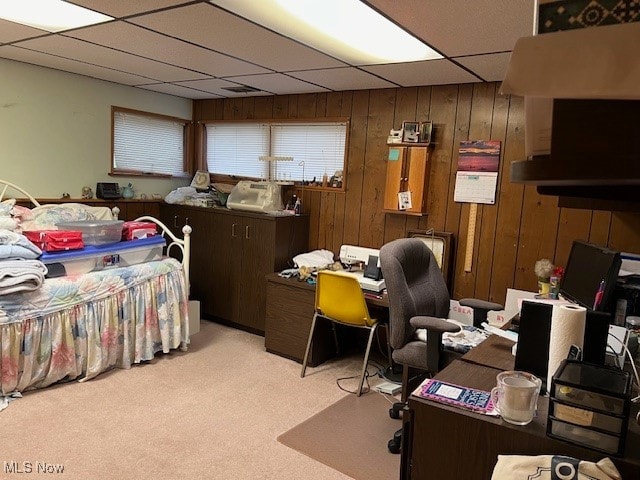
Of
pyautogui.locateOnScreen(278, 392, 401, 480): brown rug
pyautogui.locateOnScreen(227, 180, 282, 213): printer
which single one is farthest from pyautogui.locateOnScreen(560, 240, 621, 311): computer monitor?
pyautogui.locateOnScreen(227, 180, 282, 213): printer

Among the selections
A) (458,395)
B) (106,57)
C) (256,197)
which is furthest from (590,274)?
(106,57)

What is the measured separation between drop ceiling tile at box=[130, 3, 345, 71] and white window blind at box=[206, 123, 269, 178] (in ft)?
4.86

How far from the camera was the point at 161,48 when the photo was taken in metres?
2.90

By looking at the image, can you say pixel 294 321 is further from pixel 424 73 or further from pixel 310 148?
pixel 424 73

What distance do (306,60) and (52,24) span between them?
144 cm

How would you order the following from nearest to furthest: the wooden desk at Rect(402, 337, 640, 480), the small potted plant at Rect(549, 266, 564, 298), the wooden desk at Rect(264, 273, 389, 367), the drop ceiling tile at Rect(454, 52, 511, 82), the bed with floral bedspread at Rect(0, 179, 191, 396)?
the wooden desk at Rect(402, 337, 640, 480) < the drop ceiling tile at Rect(454, 52, 511, 82) < the bed with floral bedspread at Rect(0, 179, 191, 396) < the small potted plant at Rect(549, 266, 564, 298) < the wooden desk at Rect(264, 273, 389, 367)

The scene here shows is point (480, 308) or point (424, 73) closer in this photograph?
point (480, 308)

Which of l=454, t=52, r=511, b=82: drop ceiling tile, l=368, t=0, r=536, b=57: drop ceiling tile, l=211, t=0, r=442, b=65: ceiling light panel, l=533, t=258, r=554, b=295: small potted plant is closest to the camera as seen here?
l=368, t=0, r=536, b=57: drop ceiling tile

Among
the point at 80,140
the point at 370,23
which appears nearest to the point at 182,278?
the point at 80,140

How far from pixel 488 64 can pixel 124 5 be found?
79.0 inches

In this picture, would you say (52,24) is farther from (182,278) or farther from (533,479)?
(533,479)

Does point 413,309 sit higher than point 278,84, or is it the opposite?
point 278,84

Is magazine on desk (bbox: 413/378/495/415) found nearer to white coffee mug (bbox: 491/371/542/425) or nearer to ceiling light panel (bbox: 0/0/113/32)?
white coffee mug (bbox: 491/371/542/425)

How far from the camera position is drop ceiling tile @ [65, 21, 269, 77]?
8.57 ft
